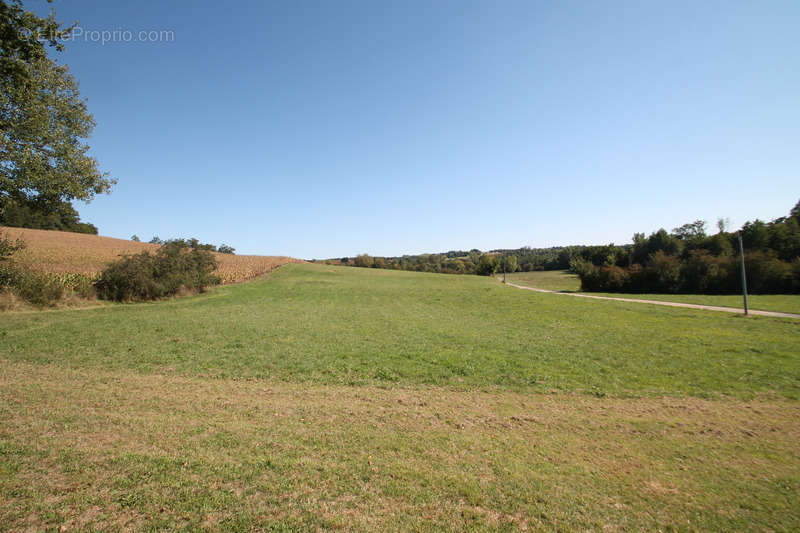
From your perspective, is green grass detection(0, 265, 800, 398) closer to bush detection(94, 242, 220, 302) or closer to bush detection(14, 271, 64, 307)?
bush detection(14, 271, 64, 307)

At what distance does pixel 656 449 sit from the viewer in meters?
5.62

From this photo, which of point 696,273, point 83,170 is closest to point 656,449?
point 83,170

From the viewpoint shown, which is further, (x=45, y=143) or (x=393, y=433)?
(x=45, y=143)

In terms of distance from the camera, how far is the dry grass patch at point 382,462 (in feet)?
12.1

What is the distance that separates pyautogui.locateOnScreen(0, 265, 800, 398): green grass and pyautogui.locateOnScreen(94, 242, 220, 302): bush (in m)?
3.67

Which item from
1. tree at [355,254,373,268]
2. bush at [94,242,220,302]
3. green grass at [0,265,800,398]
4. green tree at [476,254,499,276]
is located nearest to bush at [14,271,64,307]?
Result: green grass at [0,265,800,398]

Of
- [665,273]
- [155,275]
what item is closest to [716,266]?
[665,273]

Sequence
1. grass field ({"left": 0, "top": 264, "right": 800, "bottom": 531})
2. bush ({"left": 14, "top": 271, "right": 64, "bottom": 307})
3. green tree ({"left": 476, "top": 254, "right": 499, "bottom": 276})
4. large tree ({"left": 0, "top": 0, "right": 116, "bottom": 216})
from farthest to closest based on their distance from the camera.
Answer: green tree ({"left": 476, "top": 254, "right": 499, "bottom": 276})
bush ({"left": 14, "top": 271, "right": 64, "bottom": 307})
large tree ({"left": 0, "top": 0, "right": 116, "bottom": 216})
grass field ({"left": 0, "top": 264, "right": 800, "bottom": 531})

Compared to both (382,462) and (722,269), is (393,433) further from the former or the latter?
(722,269)

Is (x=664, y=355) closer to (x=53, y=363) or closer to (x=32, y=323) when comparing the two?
(x=53, y=363)

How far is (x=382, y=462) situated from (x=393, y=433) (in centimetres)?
108

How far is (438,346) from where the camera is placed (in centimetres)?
1308

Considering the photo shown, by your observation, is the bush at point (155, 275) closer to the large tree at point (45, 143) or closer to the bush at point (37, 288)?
the bush at point (37, 288)

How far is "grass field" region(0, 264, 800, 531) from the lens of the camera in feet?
12.5
